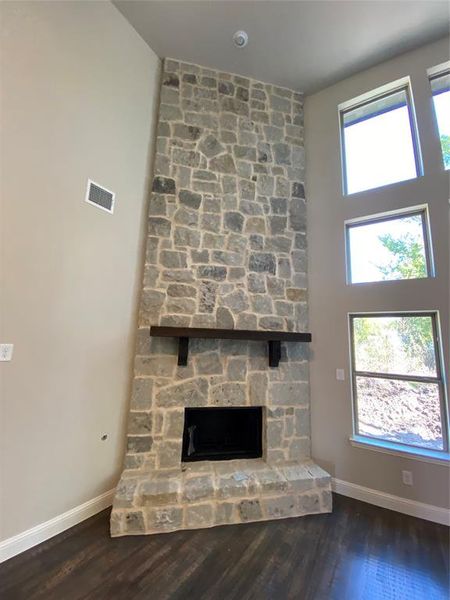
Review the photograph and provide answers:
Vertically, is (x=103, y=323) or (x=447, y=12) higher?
(x=447, y=12)

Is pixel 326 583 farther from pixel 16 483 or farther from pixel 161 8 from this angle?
pixel 161 8

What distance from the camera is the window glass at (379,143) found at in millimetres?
2949

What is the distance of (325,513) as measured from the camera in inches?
94.4

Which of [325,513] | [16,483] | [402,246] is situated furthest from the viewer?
[402,246]

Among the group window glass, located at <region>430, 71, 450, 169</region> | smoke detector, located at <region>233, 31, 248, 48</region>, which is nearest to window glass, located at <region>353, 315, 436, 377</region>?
window glass, located at <region>430, 71, 450, 169</region>

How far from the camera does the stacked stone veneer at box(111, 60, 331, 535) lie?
232cm

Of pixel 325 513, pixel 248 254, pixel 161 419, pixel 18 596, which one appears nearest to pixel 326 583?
pixel 325 513

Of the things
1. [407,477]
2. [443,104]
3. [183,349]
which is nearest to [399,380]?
[407,477]

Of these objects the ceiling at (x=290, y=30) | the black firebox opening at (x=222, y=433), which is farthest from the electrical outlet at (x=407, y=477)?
the ceiling at (x=290, y=30)

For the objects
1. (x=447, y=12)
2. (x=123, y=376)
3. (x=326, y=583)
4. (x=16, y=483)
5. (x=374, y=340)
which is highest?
(x=447, y=12)

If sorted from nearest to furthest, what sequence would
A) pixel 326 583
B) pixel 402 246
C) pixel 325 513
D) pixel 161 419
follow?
pixel 326 583
pixel 325 513
pixel 161 419
pixel 402 246

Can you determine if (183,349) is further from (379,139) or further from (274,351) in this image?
(379,139)

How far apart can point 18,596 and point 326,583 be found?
6.11 feet

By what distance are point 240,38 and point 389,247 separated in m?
2.83
